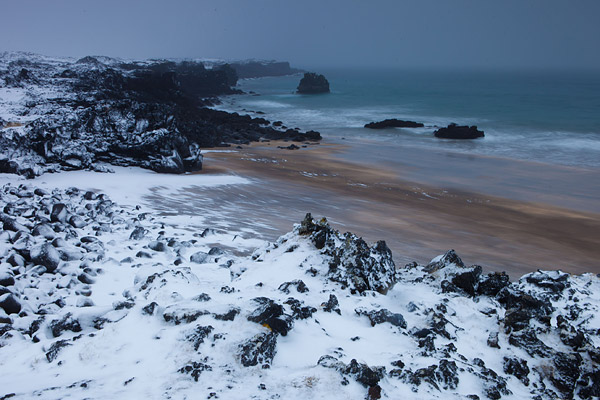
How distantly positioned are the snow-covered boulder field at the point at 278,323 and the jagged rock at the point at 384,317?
12mm

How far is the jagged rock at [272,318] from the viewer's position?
9.84ft

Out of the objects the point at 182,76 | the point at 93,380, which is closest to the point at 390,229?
the point at 93,380

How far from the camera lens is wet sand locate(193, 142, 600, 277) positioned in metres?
7.80

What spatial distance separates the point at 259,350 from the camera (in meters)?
2.73

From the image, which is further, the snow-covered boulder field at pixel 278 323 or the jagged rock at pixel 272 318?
the jagged rock at pixel 272 318

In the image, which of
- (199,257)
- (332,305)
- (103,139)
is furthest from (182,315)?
(103,139)

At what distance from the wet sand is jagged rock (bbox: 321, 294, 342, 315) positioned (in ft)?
10.5

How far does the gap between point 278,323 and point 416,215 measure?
302 inches

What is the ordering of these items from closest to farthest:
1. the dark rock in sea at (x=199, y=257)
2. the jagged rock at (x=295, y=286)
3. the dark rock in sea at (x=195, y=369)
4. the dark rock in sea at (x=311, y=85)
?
1. the dark rock in sea at (x=195, y=369)
2. the jagged rock at (x=295, y=286)
3. the dark rock in sea at (x=199, y=257)
4. the dark rock in sea at (x=311, y=85)

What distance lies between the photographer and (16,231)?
498cm

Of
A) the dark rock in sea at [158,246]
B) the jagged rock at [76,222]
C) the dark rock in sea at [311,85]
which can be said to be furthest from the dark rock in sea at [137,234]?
the dark rock in sea at [311,85]

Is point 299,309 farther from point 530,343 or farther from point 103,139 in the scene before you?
point 103,139

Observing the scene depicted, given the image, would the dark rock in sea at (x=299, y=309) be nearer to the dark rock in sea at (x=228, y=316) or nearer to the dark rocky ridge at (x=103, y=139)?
the dark rock in sea at (x=228, y=316)

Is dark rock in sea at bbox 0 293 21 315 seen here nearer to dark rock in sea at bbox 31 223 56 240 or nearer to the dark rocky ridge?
dark rock in sea at bbox 31 223 56 240
